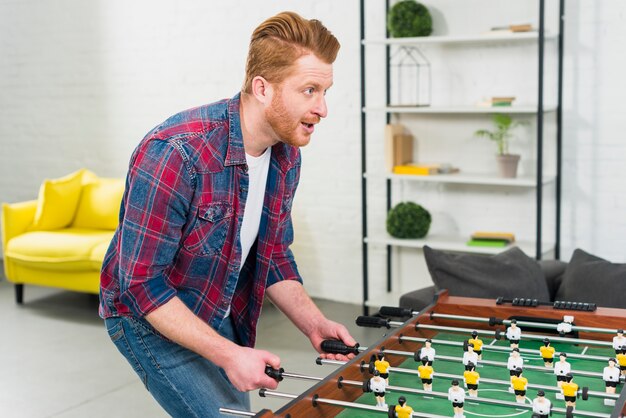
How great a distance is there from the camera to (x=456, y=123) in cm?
512

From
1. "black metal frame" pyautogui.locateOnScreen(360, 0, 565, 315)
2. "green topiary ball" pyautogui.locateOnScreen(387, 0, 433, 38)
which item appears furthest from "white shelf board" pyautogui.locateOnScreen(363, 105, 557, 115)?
"green topiary ball" pyautogui.locateOnScreen(387, 0, 433, 38)

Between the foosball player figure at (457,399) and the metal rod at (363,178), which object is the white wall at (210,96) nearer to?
the metal rod at (363,178)

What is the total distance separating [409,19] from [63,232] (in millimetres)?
2708

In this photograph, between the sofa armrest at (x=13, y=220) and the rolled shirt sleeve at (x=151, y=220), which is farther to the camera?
the sofa armrest at (x=13, y=220)

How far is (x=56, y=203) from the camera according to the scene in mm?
5914

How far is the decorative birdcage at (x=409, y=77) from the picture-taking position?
5.20 m

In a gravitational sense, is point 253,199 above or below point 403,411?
above

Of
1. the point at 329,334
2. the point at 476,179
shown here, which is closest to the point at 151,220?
the point at 329,334

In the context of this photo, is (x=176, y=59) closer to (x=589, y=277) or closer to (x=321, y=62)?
(x=589, y=277)

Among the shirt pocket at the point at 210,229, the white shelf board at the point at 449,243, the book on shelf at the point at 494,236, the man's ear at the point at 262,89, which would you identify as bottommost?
the white shelf board at the point at 449,243

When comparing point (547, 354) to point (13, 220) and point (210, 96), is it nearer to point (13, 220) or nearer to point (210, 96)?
point (210, 96)

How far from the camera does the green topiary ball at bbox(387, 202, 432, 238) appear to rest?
5020 millimetres

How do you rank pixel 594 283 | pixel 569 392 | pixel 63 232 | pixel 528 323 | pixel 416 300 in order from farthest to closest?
1. pixel 63 232
2. pixel 416 300
3. pixel 594 283
4. pixel 528 323
5. pixel 569 392

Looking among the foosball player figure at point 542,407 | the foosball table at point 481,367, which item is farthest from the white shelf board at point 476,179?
the foosball player figure at point 542,407
